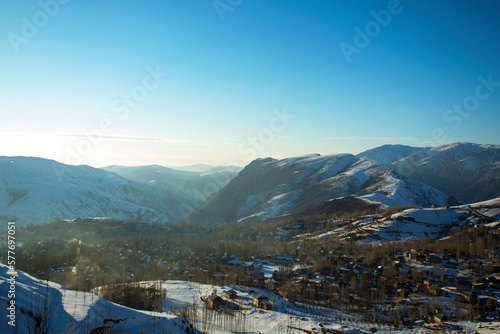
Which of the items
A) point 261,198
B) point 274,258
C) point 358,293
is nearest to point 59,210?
point 261,198

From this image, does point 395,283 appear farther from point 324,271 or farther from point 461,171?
point 461,171

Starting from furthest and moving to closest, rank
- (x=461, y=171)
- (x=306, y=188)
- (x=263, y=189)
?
(x=461, y=171), (x=263, y=189), (x=306, y=188)

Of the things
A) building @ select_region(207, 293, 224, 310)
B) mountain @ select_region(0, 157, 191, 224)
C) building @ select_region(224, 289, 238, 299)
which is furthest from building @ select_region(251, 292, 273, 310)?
mountain @ select_region(0, 157, 191, 224)

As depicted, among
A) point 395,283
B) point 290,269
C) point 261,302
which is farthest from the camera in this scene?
point 290,269

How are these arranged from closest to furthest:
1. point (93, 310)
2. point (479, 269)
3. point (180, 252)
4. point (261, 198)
Answer: point (93, 310), point (479, 269), point (180, 252), point (261, 198)

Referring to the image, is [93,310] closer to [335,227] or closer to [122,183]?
[335,227]

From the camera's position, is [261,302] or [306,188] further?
[306,188]

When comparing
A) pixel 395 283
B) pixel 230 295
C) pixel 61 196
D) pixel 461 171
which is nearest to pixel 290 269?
pixel 395 283
